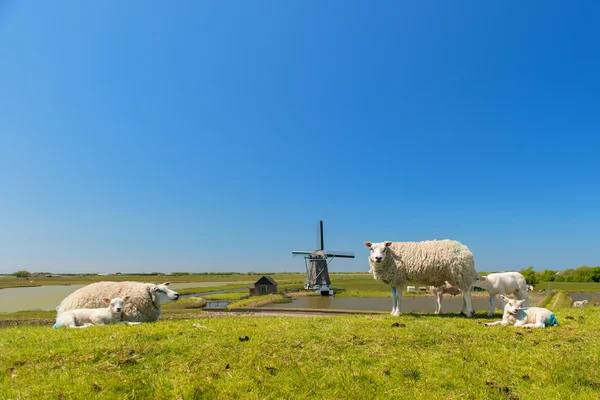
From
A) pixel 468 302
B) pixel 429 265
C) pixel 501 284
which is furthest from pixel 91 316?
pixel 501 284

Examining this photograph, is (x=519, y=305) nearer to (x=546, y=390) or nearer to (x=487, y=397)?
(x=546, y=390)

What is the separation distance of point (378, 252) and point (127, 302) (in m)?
8.89

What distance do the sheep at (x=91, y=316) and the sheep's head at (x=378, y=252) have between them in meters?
8.65

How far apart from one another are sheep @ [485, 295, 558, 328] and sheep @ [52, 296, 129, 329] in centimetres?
1128

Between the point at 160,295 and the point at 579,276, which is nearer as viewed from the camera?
the point at 160,295

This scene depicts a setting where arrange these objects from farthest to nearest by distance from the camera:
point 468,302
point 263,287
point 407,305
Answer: point 263,287 → point 407,305 → point 468,302

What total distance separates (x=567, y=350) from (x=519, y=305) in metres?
3.07

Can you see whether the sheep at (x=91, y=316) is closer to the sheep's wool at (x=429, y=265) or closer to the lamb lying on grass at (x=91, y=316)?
the lamb lying on grass at (x=91, y=316)

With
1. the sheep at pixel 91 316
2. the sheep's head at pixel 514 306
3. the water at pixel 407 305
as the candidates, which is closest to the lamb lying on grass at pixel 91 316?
the sheep at pixel 91 316

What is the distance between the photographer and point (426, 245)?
12062 millimetres

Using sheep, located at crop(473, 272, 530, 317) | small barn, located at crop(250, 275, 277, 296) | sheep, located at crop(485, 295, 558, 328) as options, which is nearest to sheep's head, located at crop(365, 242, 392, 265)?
sheep, located at crop(473, 272, 530, 317)

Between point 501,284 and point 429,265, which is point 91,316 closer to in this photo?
point 429,265

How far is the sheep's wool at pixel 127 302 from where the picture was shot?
35.9ft

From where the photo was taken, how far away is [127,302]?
1098cm
